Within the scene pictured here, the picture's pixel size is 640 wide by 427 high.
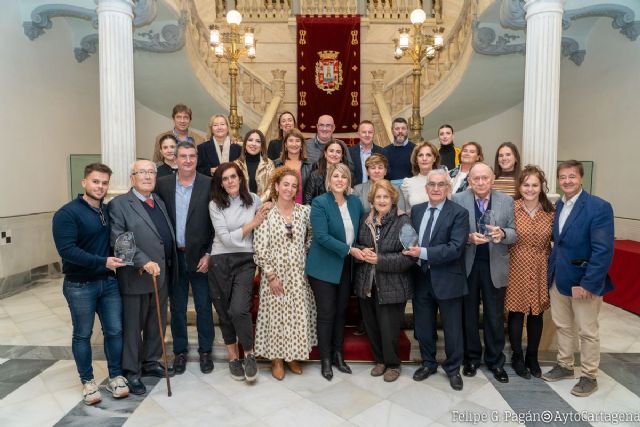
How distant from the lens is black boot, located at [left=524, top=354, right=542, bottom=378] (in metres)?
3.82

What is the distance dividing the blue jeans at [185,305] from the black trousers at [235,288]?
0.19 metres

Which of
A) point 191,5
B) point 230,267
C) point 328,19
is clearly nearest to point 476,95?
point 328,19

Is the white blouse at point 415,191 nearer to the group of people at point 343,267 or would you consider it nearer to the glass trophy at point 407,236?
the group of people at point 343,267

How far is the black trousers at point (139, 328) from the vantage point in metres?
3.55

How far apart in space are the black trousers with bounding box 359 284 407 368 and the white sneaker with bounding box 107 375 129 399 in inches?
75.8

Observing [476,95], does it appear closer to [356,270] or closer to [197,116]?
[197,116]

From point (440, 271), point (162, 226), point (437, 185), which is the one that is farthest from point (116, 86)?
point (440, 271)

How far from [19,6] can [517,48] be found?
7812 millimetres

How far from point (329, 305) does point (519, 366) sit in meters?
1.67

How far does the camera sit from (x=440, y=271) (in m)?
3.57

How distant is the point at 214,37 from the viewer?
657 centimetres

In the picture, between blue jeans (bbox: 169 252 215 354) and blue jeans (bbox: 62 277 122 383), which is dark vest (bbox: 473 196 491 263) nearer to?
blue jeans (bbox: 169 252 215 354)

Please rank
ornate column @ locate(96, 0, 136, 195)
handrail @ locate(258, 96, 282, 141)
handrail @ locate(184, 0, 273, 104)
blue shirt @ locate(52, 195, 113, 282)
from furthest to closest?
handrail @ locate(258, 96, 282, 141), handrail @ locate(184, 0, 273, 104), ornate column @ locate(96, 0, 136, 195), blue shirt @ locate(52, 195, 113, 282)

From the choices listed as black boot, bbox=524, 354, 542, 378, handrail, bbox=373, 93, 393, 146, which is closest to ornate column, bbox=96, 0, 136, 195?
black boot, bbox=524, 354, 542, 378
